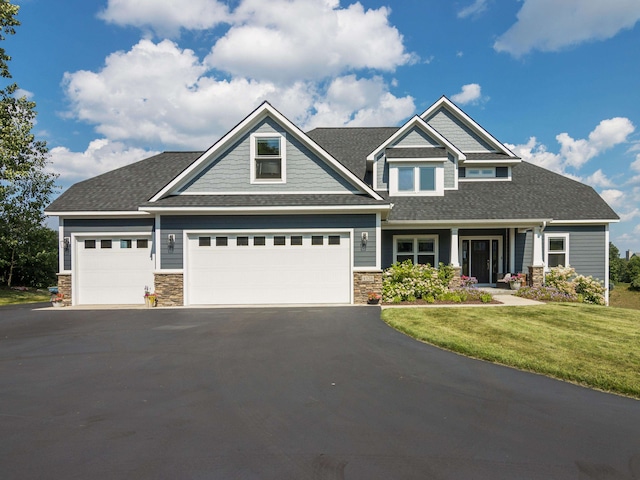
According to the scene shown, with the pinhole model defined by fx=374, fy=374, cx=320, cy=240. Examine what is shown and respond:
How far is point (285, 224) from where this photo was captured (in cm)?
1284

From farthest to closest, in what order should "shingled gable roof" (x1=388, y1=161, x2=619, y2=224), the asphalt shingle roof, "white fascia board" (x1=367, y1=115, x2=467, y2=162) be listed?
"white fascia board" (x1=367, y1=115, x2=467, y2=162) → "shingled gable roof" (x1=388, y1=161, x2=619, y2=224) → the asphalt shingle roof

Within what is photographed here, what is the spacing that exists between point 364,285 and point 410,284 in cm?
174

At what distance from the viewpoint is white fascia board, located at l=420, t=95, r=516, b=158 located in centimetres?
1803

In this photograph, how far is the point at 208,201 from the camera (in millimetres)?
12828

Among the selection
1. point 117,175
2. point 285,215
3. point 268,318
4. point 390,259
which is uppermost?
point 117,175

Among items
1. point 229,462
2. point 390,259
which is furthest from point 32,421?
point 390,259

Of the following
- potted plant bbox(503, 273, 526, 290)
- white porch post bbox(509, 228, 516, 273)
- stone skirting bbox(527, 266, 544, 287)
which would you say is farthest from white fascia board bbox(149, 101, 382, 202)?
stone skirting bbox(527, 266, 544, 287)

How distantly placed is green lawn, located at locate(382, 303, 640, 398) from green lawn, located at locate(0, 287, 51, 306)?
17.3 m

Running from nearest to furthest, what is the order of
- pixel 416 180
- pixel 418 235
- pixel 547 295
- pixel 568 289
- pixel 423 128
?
pixel 547 295, pixel 568 289, pixel 418 235, pixel 416 180, pixel 423 128

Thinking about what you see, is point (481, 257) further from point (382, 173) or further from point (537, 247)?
point (382, 173)

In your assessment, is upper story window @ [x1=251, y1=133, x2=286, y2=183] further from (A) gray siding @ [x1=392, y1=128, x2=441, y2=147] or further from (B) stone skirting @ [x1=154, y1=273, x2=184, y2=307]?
(A) gray siding @ [x1=392, y1=128, x2=441, y2=147]

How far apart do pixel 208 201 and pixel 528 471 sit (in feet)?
38.2

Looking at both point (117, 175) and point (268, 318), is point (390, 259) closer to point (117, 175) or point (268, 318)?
point (268, 318)

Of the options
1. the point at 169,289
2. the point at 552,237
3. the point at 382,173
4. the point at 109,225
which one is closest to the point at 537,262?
the point at 552,237
